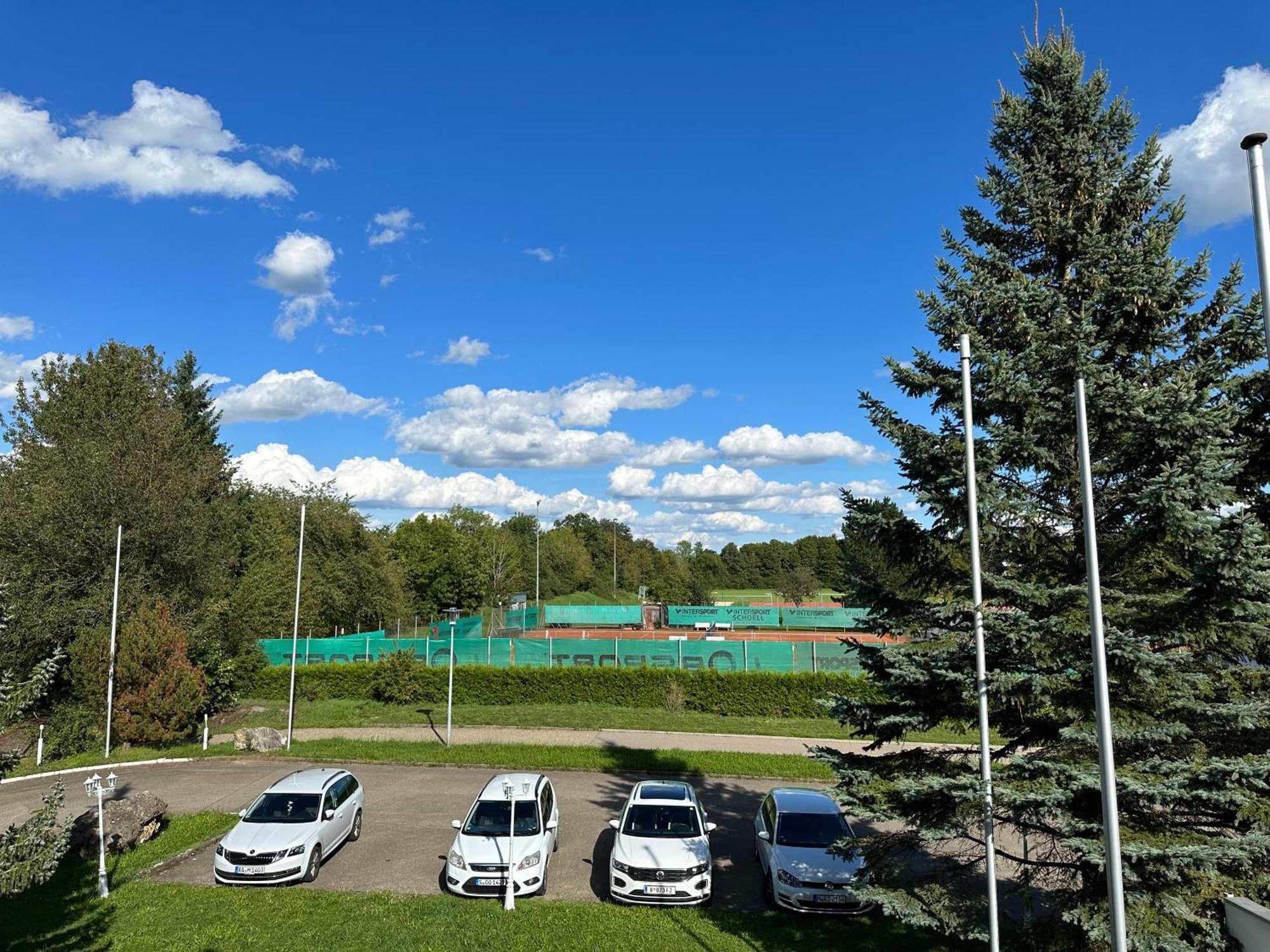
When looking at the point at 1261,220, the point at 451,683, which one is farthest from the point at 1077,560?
the point at 451,683

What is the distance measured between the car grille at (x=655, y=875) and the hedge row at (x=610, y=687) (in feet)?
52.6

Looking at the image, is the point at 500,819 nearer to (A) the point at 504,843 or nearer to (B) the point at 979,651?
(A) the point at 504,843

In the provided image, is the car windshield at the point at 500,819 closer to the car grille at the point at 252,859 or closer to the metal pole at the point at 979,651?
the car grille at the point at 252,859

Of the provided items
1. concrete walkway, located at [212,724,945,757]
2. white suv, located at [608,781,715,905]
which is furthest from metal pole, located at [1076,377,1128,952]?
concrete walkway, located at [212,724,945,757]

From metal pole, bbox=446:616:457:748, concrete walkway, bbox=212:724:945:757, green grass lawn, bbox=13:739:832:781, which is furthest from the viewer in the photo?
concrete walkway, bbox=212:724:945:757

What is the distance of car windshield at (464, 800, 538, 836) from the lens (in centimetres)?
1320

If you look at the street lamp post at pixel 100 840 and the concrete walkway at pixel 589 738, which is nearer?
A: the street lamp post at pixel 100 840

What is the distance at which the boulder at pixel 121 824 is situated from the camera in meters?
14.3

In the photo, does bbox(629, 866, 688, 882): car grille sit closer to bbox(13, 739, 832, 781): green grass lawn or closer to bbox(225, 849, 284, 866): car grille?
bbox(225, 849, 284, 866): car grille

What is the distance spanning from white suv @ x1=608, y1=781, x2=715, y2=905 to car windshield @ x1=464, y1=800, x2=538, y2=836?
1556 mm

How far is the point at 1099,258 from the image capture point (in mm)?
9727

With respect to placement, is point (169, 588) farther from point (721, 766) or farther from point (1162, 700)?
point (1162, 700)

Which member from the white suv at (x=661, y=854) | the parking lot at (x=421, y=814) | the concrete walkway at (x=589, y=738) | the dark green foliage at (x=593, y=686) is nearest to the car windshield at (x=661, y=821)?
the white suv at (x=661, y=854)

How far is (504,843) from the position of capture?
1288 centimetres
